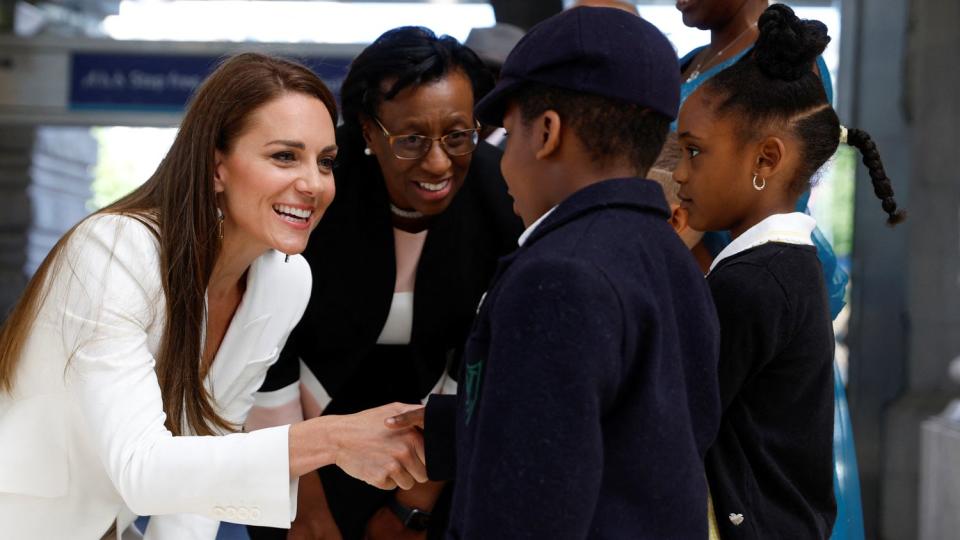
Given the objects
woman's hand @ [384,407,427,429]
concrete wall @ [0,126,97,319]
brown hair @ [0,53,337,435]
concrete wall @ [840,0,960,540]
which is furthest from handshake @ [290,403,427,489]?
concrete wall @ [0,126,97,319]

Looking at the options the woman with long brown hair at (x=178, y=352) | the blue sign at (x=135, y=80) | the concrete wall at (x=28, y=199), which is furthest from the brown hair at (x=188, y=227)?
the concrete wall at (x=28, y=199)

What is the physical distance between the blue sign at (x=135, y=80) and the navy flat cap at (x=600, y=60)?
604cm

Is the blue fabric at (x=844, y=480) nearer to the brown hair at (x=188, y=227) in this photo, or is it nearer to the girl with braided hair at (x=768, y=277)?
the girl with braided hair at (x=768, y=277)

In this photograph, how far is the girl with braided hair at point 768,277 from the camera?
2047mm

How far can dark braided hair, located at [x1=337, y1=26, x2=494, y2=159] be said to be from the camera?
3.00m

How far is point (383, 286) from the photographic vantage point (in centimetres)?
312

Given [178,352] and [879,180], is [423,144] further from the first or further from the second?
[879,180]

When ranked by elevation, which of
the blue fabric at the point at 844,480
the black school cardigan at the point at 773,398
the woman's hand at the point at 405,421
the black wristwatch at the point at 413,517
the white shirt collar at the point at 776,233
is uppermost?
the white shirt collar at the point at 776,233

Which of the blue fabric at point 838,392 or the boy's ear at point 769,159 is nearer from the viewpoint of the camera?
the boy's ear at point 769,159

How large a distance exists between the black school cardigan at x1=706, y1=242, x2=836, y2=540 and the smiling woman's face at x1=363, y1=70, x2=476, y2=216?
1.00 meters

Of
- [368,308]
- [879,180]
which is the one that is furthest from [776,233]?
[368,308]

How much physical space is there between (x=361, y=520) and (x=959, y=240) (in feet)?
16.8

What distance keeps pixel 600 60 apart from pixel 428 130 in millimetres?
1278

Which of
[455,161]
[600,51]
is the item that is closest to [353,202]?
[455,161]
